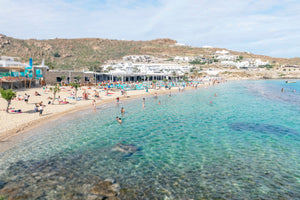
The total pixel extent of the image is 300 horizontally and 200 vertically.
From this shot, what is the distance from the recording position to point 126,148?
11.7 m

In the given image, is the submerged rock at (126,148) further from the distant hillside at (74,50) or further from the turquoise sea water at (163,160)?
the distant hillside at (74,50)

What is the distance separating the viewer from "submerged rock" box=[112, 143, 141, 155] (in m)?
11.3

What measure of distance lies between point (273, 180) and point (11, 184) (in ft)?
35.8

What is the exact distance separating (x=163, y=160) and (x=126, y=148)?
104 inches

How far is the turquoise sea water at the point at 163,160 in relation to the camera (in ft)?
25.0

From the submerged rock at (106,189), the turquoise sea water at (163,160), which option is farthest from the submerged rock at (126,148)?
the submerged rock at (106,189)

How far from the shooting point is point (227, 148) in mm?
11914

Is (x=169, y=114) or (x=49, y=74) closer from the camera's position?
(x=169, y=114)

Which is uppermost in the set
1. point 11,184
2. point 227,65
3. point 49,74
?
point 227,65

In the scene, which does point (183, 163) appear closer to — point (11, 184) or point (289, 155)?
point (289, 155)

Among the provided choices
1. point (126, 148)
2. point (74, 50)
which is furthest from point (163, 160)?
point (74, 50)

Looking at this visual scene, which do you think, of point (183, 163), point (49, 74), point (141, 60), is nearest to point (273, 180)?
point (183, 163)

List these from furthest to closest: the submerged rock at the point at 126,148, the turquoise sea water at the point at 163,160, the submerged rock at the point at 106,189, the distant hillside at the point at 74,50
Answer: the distant hillside at the point at 74,50
the submerged rock at the point at 126,148
the turquoise sea water at the point at 163,160
the submerged rock at the point at 106,189

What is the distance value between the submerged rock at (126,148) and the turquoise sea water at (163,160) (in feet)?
0.66
